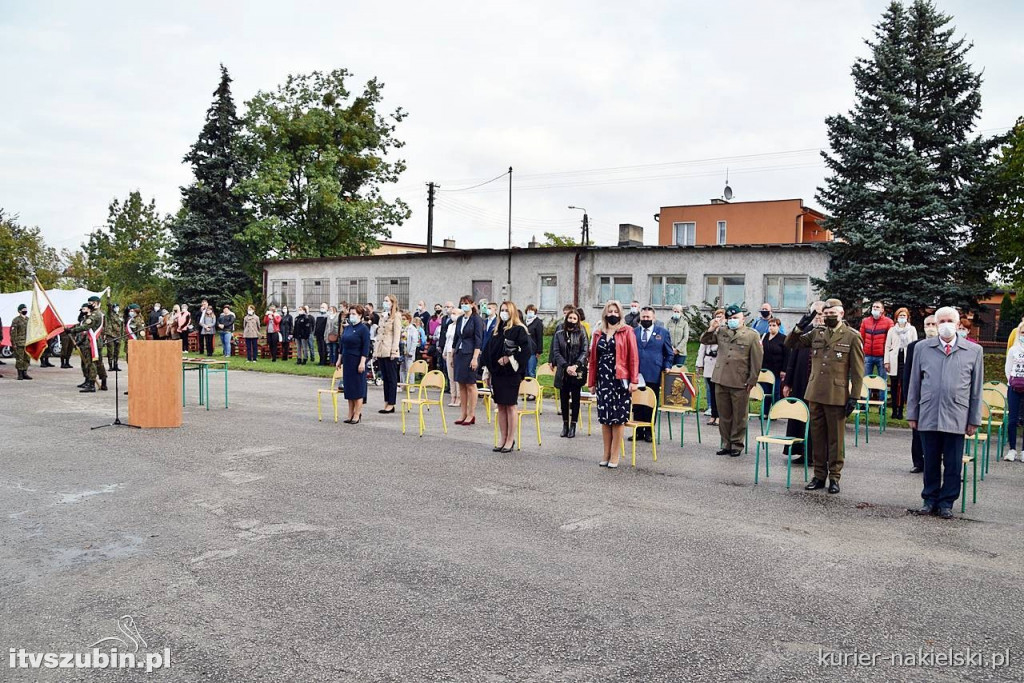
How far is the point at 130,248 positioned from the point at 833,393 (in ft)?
243

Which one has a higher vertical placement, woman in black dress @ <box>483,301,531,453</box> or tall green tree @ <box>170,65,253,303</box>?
tall green tree @ <box>170,65,253,303</box>

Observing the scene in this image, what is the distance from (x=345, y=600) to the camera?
5223 millimetres

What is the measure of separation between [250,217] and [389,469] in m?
44.4

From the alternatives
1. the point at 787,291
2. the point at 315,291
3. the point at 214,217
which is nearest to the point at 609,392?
the point at 787,291

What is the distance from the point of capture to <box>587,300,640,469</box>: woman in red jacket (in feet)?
32.2

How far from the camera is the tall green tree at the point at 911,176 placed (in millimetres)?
22188

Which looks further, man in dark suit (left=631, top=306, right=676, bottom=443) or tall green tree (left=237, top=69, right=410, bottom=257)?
tall green tree (left=237, top=69, right=410, bottom=257)

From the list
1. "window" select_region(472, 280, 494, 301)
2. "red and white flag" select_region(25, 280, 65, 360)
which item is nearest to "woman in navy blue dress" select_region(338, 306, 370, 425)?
"red and white flag" select_region(25, 280, 65, 360)

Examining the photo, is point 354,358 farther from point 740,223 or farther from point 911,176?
point 740,223

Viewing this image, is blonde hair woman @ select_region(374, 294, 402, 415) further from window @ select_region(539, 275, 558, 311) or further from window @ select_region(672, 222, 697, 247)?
window @ select_region(672, 222, 697, 247)

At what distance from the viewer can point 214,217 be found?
4912 centimetres

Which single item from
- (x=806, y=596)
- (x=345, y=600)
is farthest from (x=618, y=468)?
(x=345, y=600)

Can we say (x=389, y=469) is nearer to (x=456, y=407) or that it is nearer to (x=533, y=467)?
(x=533, y=467)

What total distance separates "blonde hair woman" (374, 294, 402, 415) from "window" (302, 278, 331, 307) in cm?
2942
